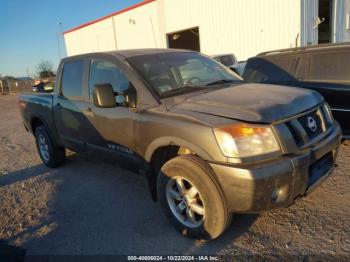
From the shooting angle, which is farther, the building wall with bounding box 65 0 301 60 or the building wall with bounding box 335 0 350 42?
the building wall with bounding box 335 0 350 42

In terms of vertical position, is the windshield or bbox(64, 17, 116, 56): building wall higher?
bbox(64, 17, 116, 56): building wall

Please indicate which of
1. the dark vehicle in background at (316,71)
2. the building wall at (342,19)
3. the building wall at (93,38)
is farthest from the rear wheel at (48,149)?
the building wall at (93,38)

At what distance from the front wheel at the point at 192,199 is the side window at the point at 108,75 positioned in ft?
3.99

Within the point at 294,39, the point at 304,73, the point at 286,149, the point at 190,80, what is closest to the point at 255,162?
the point at 286,149

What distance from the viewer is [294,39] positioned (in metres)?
13.6

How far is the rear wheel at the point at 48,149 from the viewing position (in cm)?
557

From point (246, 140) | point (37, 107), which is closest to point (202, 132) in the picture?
point (246, 140)

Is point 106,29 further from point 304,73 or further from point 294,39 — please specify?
point 304,73

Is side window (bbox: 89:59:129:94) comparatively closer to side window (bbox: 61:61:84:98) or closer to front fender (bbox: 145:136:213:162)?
side window (bbox: 61:61:84:98)

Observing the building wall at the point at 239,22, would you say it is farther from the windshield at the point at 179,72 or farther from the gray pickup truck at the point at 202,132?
the gray pickup truck at the point at 202,132

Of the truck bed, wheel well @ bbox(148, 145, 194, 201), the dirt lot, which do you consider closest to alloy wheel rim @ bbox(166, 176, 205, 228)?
the dirt lot

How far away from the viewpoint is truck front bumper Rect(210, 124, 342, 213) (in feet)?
8.32

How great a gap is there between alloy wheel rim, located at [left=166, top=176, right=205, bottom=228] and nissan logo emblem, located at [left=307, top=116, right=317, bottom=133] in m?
1.19

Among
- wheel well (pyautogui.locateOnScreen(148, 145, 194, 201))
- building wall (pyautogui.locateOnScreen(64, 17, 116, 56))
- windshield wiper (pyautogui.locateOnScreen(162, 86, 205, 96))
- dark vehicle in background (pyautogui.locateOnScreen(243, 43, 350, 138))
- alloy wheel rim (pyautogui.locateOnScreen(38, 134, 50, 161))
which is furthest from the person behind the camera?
building wall (pyautogui.locateOnScreen(64, 17, 116, 56))
